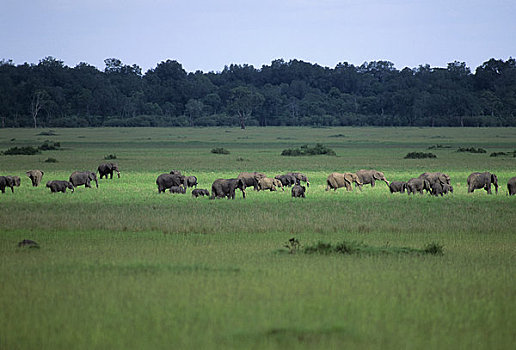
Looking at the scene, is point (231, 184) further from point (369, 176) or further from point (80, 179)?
point (369, 176)

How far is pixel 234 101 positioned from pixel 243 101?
2203mm

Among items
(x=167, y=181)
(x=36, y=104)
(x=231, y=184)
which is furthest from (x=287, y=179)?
(x=36, y=104)

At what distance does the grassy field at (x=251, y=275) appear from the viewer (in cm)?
1004

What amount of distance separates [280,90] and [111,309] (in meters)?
180


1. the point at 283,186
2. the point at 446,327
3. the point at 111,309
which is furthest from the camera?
the point at 283,186

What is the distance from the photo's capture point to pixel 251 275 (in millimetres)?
13812

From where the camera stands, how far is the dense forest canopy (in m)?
153

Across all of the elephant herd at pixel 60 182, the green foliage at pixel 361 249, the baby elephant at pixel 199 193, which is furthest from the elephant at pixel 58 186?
the green foliage at pixel 361 249

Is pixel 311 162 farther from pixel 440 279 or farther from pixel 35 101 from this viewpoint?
pixel 35 101

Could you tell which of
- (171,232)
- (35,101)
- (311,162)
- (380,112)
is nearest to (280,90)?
(380,112)

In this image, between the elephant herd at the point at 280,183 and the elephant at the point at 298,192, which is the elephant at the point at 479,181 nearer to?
the elephant herd at the point at 280,183

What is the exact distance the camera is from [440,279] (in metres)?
13.8

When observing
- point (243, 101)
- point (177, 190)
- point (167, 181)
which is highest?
point (243, 101)

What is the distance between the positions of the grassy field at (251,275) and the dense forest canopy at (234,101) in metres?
128
